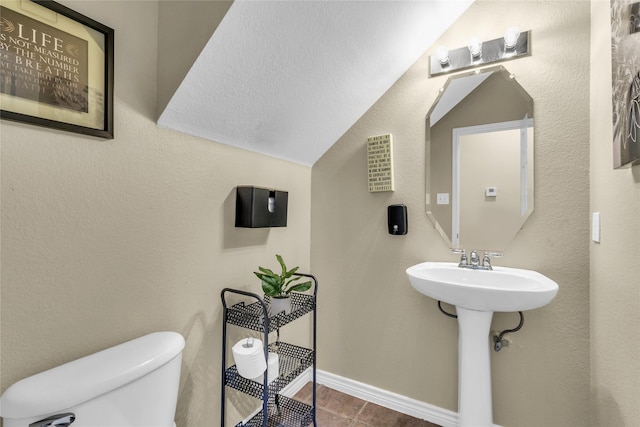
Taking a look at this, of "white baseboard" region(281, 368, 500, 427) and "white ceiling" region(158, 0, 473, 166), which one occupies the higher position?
"white ceiling" region(158, 0, 473, 166)

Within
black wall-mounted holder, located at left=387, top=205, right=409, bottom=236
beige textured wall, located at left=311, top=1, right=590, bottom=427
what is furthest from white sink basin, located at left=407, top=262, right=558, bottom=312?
black wall-mounted holder, located at left=387, top=205, right=409, bottom=236

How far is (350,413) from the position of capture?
172cm

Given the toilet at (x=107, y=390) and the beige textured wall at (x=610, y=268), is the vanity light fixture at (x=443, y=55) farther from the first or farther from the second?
the toilet at (x=107, y=390)

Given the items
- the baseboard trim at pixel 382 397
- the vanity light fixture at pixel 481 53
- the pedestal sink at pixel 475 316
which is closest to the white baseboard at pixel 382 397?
the baseboard trim at pixel 382 397

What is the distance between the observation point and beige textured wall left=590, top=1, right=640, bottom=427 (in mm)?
855

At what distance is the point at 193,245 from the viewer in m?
1.27

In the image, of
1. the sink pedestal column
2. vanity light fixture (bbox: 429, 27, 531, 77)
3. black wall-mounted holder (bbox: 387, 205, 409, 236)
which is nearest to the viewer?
the sink pedestal column

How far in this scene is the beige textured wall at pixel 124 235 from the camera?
82 cm

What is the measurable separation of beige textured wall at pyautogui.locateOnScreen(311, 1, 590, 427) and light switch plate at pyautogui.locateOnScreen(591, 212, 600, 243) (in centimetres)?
7

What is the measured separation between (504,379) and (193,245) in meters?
1.66

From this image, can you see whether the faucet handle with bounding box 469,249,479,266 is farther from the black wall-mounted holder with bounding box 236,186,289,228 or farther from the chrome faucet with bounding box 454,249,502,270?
the black wall-mounted holder with bounding box 236,186,289,228

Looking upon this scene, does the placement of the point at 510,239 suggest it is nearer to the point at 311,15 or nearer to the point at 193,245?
the point at 311,15

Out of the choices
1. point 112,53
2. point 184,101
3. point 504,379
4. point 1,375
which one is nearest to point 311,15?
point 184,101

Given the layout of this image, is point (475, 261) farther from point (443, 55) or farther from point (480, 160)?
point (443, 55)
